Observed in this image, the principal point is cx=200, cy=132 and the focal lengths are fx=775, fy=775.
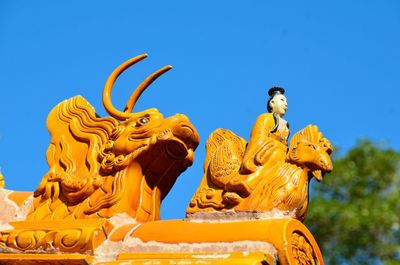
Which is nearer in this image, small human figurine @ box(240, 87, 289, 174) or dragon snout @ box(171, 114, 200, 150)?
small human figurine @ box(240, 87, 289, 174)

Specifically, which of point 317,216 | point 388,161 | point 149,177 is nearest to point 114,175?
point 149,177

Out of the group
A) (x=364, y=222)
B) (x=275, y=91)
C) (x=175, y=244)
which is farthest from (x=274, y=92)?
(x=364, y=222)

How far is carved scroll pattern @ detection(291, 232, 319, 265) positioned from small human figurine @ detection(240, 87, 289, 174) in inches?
23.1

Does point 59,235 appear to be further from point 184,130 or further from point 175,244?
point 184,130

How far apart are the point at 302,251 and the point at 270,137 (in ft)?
3.06

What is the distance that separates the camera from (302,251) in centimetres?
465

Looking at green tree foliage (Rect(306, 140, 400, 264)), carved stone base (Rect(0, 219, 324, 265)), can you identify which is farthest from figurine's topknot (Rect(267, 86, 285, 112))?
green tree foliage (Rect(306, 140, 400, 264))

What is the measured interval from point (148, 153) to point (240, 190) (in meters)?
0.80

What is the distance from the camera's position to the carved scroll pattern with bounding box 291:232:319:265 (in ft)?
15.0

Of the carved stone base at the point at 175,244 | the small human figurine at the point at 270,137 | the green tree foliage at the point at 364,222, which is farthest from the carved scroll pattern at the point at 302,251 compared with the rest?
the green tree foliage at the point at 364,222

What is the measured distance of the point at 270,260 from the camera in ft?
14.4

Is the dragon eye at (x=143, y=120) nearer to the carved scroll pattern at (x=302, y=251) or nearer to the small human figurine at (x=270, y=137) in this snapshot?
the small human figurine at (x=270, y=137)

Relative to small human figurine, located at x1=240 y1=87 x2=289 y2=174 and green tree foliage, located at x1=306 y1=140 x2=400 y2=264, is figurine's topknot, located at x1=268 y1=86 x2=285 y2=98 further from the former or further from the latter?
green tree foliage, located at x1=306 y1=140 x2=400 y2=264

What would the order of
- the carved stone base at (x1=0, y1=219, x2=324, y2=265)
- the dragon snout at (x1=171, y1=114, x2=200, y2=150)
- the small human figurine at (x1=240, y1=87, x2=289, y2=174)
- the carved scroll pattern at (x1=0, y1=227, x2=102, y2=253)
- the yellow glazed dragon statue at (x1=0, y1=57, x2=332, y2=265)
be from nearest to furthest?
the carved stone base at (x1=0, y1=219, x2=324, y2=265)
the yellow glazed dragon statue at (x1=0, y1=57, x2=332, y2=265)
the carved scroll pattern at (x1=0, y1=227, x2=102, y2=253)
the small human figurine at (x1=240, y1=87, x2=289, y2=174)
the dragon snout at (x1=171, y1=114, x2=200, y2=150)
